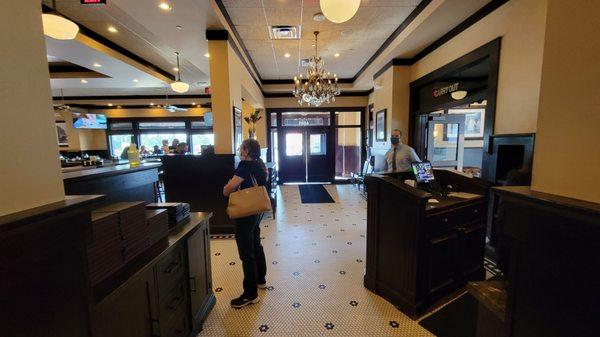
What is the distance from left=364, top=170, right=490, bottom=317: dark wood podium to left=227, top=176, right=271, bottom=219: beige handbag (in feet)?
3.81

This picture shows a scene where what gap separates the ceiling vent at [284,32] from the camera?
427cm

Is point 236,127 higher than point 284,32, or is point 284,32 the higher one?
point 284,32

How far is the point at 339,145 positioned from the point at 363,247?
6.05 meters

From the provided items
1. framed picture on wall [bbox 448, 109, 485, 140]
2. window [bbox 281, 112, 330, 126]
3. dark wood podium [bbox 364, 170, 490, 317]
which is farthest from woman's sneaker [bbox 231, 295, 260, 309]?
framed picture on wall [bbox 448, 109, 485, 140]

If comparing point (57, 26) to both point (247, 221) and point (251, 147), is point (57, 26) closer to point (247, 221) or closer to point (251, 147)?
point (251, 147)

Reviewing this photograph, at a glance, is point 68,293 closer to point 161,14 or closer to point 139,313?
point 139,313

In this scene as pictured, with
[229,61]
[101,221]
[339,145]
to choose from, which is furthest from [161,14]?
[339,145]

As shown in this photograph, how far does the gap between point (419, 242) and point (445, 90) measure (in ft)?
11.1

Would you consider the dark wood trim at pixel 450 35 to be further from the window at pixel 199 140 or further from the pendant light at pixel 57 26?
the window at pixel 199 140

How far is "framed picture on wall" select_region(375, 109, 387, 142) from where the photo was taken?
5980mm

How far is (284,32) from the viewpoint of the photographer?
442cm

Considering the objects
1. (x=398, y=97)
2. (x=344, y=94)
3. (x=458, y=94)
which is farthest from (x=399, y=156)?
(x=344, y=94)

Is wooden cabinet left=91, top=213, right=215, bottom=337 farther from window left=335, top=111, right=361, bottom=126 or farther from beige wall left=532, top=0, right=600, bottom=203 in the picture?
window left=335, top=111, right=361, bottom=126

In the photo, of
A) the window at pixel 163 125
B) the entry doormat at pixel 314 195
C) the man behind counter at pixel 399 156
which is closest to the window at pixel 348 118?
the entry doormat at pixel 314 195
